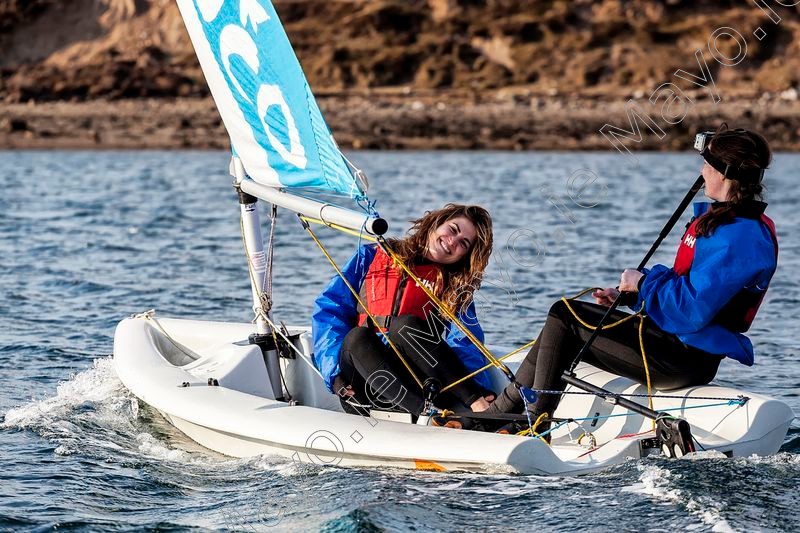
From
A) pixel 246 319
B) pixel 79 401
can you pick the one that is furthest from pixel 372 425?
pixel 246 319

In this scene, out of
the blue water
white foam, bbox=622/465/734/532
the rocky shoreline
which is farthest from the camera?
the rocky shoreline

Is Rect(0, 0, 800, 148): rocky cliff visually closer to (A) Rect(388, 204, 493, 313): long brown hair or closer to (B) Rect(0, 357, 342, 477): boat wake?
(B) Rect(0, 357, 342, 477): boat wake

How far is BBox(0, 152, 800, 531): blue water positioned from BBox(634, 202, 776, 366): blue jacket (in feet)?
1.45

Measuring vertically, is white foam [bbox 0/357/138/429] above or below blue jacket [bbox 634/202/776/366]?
below

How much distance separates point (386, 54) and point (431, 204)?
58.4ft

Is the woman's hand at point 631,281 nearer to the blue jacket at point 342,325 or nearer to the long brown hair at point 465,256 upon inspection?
the long brown hair at point 465,256

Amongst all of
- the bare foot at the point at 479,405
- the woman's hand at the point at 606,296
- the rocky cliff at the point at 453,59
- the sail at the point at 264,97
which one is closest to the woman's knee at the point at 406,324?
the bare foot at the point at 479,405

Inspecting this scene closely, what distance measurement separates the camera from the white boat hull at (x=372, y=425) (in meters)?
3.68

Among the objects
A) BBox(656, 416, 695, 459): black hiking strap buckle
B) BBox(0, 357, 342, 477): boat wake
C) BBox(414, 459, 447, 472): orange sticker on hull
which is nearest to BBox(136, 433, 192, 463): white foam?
BBox(0, 357, 342, 477): boat wake

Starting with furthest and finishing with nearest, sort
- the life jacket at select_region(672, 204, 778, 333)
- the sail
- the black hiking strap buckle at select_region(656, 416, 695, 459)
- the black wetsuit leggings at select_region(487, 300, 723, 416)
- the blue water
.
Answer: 1. the sail
2. the black wetsuit leggings at select_region(487, 300, 723, 416)
3. the life jacket at select_region(672, 204, 778, 333)
4. the black hiking strap buckle at select_region(656, 416, 695, 459)
5. the blue water

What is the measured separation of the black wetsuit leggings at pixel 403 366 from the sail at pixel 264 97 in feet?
1.75

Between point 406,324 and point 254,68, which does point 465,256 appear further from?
point 254,68

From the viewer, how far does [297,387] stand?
481 centimetres

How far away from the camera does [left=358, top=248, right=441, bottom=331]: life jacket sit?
13.8 ft
